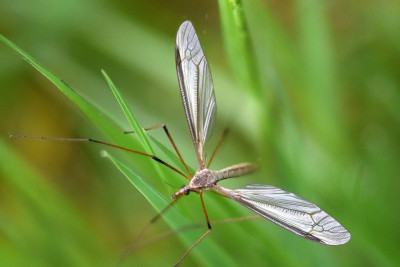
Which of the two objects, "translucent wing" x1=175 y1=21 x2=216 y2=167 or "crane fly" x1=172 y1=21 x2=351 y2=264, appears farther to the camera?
"translucent wing" x1=175 y1=21 x2=216 y2=167

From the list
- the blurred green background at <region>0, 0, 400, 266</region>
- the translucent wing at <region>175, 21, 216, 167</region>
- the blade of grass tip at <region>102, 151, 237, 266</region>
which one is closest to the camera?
the blade of grass tip at <region>102, 151, 237, 266</region>

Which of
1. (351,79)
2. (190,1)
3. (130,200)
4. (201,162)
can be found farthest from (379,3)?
(130,200)

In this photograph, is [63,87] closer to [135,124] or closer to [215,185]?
[135,124]

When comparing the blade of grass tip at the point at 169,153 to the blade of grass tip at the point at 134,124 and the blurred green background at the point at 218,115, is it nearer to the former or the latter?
the blade of grass tip at the point at 134,124

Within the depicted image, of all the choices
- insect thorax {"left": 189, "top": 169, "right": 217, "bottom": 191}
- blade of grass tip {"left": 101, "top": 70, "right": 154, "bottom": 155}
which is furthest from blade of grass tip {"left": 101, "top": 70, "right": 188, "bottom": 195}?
insect thorax {"left": 189, "top": 169, "right": 217, "bottom": 191}

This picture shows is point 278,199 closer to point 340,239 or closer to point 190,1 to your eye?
point 340,239

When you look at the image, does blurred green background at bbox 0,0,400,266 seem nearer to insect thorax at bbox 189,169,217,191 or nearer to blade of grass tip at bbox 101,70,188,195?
insect thorax at bbox 189,169,217,191
